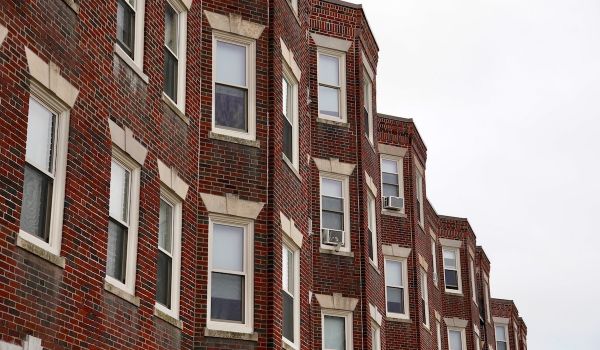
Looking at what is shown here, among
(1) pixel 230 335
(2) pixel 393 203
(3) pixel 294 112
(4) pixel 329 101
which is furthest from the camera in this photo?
(2) pixel 393 203

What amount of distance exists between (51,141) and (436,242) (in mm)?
30786

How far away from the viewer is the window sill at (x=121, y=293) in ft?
55.4

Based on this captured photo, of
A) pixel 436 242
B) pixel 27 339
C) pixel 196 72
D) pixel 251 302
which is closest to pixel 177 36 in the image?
pixel 196 72

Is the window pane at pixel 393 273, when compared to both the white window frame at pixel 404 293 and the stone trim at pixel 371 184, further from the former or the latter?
the stone trim at pixel 371 184

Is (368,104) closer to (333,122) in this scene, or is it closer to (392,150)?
(333,122)

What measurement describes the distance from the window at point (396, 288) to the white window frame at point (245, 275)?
15.0m

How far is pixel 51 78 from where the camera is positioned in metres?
15.7

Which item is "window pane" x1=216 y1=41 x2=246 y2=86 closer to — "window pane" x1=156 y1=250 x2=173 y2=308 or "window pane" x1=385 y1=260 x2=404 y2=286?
"window pane" x1=156 y1=250 x2=173 y2=308

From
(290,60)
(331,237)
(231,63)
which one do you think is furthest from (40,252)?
(331,237)

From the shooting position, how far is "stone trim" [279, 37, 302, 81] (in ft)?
77.8

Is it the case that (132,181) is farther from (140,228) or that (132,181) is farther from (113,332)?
(113,332)

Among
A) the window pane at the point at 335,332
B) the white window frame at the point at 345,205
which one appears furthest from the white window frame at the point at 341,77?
the window pane at the point at 335,332

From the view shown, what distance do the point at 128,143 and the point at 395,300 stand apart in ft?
64.4

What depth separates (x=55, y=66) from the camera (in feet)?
52.0
